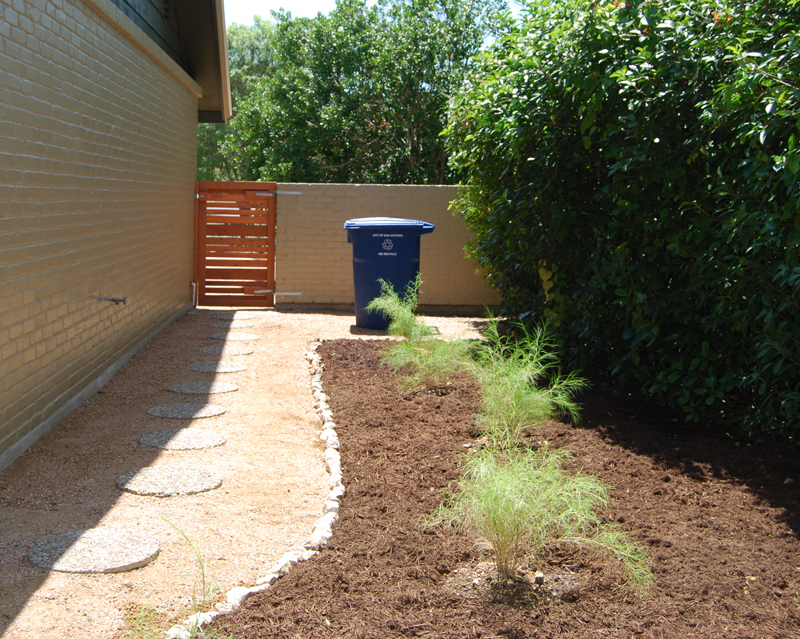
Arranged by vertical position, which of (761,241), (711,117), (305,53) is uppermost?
(305,53)

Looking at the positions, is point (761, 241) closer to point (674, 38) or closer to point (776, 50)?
point (776, 50)

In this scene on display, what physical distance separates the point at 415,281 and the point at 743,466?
5.39 meters

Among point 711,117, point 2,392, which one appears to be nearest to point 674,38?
point 711,117

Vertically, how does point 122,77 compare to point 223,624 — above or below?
above

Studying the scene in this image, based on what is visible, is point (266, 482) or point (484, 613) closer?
point (484, 613)

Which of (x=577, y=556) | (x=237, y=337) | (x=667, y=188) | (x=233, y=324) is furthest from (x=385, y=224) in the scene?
(x=577, y=556)

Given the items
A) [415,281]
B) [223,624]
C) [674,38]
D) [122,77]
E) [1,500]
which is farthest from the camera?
[415,281]

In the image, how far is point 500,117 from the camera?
584 cm

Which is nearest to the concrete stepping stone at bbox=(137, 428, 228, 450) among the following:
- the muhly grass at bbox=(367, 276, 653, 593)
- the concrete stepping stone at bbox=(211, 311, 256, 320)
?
the muhly grass at bbox=(367, 276, 653, 593)

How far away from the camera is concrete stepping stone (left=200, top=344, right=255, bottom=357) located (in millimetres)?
7129

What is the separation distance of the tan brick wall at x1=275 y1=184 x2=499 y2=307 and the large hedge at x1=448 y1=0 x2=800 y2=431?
4.73 meters

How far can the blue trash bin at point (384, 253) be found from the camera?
28.6 ft

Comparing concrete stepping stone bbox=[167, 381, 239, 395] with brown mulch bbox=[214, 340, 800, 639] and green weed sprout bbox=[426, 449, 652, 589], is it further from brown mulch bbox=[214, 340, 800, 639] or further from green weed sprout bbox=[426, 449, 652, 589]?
green weed sprout bbox=[426, 449, 652, 589]

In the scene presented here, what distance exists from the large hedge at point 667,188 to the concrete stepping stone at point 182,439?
2.66 metres
